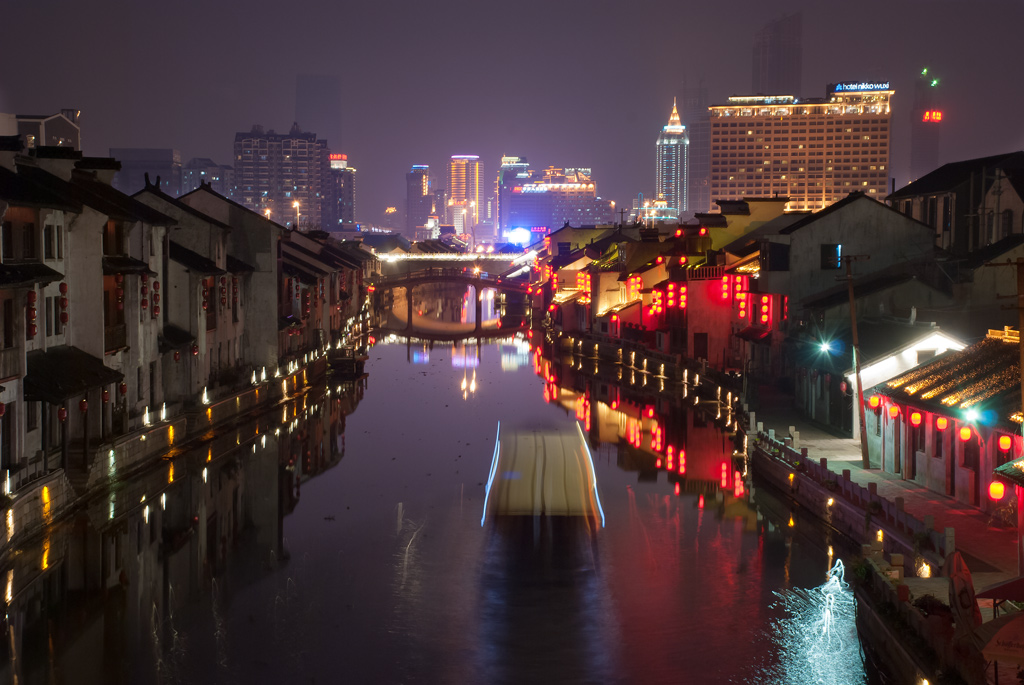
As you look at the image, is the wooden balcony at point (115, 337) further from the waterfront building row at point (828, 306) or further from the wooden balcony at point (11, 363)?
the waterfront building row at point (828, 306)

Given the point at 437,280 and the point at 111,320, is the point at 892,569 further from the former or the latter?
the point at 437,280

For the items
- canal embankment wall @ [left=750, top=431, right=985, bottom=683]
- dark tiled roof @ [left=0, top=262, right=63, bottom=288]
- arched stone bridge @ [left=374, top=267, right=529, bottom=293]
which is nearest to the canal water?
canal embankment wall @ [left=750, top=431, right=985, bottom=683]

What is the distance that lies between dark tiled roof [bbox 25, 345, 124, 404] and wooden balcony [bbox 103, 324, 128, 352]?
5.41ft

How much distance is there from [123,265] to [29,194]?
8196 millimetres

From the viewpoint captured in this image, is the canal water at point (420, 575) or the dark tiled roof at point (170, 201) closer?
the canal water at point (420, 575)

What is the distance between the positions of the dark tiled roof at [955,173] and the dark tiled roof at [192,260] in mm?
38163

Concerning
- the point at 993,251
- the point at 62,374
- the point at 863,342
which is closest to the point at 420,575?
the point at 62,374

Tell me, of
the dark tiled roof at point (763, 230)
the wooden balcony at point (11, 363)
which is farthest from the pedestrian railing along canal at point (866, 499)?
the dark tiled roof at point (763, 230)

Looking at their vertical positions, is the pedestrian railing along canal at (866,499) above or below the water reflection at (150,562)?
above

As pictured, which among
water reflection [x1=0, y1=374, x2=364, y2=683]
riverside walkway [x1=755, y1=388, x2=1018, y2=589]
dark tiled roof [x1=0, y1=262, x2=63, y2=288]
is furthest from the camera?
dark tiled roof [x1=0, y1=262, x2=63, y2=288]

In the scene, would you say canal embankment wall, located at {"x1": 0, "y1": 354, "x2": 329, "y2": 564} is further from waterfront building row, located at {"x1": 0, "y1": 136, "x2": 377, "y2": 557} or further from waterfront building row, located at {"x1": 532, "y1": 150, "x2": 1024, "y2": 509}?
waterfront building row, located at {"x1": 532, "y1": 150, "x2": 1024, "y2": 509}

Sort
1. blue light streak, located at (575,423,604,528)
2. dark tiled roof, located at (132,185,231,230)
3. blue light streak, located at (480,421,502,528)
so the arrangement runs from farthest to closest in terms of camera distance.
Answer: dark tiled roof, located at (132,185,231,230) < blue light streak, located at (575,423,604,528) < blue light streak, located at (480,421,502,528)

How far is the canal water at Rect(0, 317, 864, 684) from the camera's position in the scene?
23234 mm

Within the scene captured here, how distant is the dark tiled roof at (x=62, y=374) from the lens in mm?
31672
